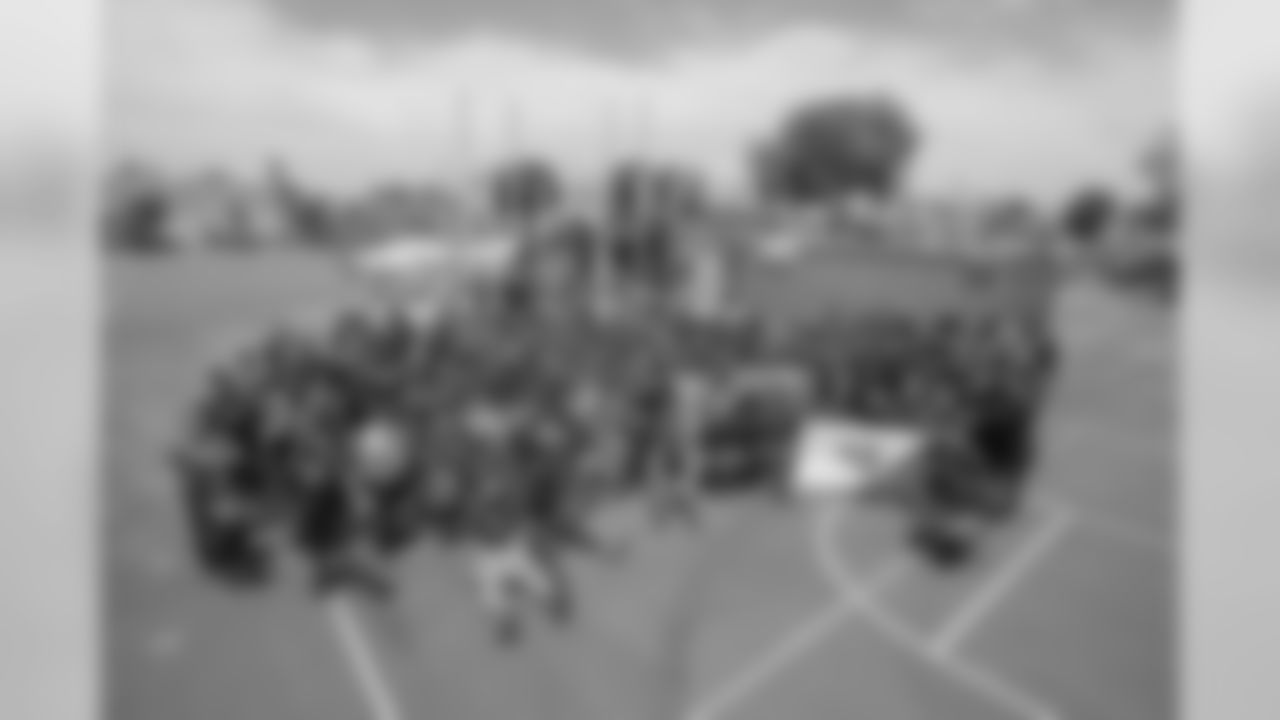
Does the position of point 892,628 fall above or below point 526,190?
below

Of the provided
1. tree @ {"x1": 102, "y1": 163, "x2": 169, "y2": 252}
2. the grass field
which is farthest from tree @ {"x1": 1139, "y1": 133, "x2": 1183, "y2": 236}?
tree @ {"x1": 102, "y1": 163, "x2": 169, "y2": 252}

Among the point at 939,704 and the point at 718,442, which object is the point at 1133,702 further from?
the point at 718,442

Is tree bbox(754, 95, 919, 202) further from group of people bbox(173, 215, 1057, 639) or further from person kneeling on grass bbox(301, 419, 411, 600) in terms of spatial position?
person kneeling on grass bbox(301, 419, 411, 600)

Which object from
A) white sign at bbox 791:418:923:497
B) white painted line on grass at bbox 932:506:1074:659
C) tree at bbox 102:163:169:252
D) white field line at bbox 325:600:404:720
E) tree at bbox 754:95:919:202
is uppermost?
tree at bbox 754:95:919:202

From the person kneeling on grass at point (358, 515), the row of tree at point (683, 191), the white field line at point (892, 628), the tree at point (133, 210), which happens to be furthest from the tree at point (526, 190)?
the white field line at point (892, 628)

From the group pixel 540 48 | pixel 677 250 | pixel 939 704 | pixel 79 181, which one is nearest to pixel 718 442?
pixel 677 250

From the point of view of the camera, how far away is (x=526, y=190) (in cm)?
171

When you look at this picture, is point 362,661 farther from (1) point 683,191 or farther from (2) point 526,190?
(1) point 683,191

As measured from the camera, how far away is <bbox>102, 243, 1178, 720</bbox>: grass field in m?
1.66

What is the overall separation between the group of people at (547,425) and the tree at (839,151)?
0.19m

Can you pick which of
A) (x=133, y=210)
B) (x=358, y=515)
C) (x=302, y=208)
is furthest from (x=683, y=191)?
(x=133, y=210)

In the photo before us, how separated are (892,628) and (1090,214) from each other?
671 mm

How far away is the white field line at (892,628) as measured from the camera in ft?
5.44

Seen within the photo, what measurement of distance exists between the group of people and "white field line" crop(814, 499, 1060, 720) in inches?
3.8
